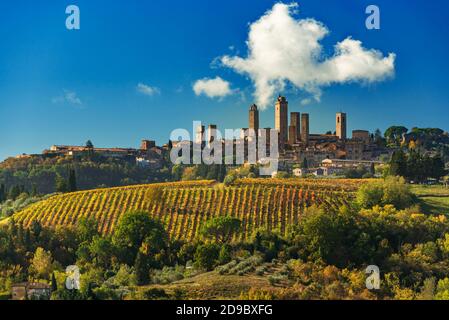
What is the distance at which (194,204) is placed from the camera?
1560 inches

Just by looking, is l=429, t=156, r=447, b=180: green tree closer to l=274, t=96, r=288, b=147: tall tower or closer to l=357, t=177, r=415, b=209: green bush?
l=357, t=177, r=415, b=209: green bush

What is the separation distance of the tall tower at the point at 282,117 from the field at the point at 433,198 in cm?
3603

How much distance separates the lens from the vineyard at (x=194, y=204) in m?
36.6

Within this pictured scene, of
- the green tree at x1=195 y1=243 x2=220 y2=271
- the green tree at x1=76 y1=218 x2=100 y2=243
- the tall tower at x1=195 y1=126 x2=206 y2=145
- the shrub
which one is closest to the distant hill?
the tall tower at x1=195 y1=126 x2=206 y2=145

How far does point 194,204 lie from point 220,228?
6.74 metres

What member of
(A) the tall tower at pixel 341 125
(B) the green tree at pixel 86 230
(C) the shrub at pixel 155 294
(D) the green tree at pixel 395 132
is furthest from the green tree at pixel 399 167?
(D) the green tree at pixel 395 132

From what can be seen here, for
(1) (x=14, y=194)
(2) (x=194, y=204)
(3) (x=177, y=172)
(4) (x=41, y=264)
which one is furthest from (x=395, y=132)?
(4) (x=41, y=264)

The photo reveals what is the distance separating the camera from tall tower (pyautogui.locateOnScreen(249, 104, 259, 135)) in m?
80.7

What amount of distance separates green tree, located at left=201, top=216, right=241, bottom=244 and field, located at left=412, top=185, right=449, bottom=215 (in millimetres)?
12349

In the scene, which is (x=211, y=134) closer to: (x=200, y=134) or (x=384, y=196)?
(x=200, y=134)

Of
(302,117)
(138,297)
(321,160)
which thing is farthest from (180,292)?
(302,117)

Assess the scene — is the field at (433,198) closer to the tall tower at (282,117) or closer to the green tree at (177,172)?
the green tree at (177,172)

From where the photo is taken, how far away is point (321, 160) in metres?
75.9

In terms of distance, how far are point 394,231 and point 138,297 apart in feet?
46.2
